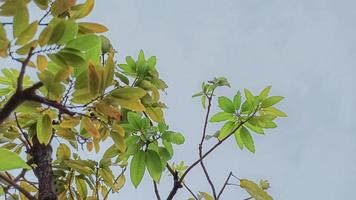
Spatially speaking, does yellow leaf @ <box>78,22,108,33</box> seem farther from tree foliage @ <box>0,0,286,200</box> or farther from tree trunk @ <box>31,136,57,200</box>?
tree trunk @ <box>31,136,57,200</box>

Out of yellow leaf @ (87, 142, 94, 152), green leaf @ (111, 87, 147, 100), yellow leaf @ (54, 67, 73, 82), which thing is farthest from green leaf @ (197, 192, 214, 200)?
yellow leaf @ (54, 67, 73, 82)

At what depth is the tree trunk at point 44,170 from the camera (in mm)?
915

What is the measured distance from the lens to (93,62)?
679 millimetres

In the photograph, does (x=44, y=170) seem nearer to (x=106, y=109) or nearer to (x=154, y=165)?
(x=154, y=165)

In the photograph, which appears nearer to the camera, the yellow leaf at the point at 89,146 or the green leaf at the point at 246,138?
the green leaf at the point at 246,138

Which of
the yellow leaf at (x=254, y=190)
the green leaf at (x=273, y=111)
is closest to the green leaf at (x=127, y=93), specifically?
the yellow leaf at (x=254, y=190)

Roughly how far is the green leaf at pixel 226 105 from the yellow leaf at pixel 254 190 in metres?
0.19

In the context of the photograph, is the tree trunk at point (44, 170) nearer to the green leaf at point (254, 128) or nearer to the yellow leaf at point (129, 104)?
the yellow leaf at point (129, 104)

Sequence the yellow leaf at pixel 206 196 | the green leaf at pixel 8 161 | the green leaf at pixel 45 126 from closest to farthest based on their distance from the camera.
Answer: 1. the green leaf at pixel 8 161
2. the green leaf at pixel 45 126
3. the yellow leaf at pixel 206 196

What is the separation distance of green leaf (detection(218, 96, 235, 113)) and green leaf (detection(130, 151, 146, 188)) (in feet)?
0.82

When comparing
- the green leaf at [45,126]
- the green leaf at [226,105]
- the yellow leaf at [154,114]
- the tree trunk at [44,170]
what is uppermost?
the green leaf at [226,105]

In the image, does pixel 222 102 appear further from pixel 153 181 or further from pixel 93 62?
pixel 93 62

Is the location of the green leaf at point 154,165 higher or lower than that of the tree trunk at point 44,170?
higher

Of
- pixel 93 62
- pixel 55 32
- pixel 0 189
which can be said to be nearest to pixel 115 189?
pixel 0 189
